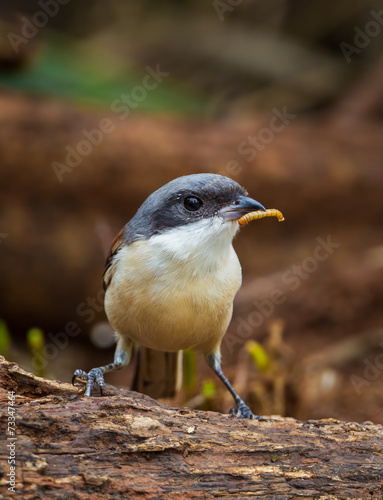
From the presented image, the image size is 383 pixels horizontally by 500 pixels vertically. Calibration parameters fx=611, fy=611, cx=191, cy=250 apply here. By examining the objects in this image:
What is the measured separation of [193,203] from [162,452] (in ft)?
6.19

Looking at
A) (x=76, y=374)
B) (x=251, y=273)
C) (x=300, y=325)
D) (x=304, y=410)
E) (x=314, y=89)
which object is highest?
(x=314, y=89)

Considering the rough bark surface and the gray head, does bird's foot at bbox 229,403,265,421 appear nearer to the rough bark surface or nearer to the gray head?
the rough bark surface

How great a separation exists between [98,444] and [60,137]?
290 inches

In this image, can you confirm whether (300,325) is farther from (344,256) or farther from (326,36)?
(326,36)

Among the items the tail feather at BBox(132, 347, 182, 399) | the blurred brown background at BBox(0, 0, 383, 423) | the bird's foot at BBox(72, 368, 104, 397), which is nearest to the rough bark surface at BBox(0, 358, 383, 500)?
the bird's foot at BBox(72, 368, 104, 397)

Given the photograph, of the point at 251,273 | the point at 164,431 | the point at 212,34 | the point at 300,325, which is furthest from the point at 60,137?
the point at 164,431

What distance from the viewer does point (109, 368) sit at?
4.76m

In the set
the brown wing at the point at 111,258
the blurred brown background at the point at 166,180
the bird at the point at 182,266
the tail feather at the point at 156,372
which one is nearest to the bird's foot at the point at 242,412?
the bird at the point at 182,266

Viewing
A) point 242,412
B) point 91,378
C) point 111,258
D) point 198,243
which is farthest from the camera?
point 111,258

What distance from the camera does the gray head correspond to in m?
4.64

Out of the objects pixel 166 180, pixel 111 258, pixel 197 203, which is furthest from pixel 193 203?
pixel 166 180

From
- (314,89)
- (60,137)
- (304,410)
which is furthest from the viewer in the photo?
(314,89)

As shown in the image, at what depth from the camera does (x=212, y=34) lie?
1416cm

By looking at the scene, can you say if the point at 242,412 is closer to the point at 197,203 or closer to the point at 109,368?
the point at 109,368
